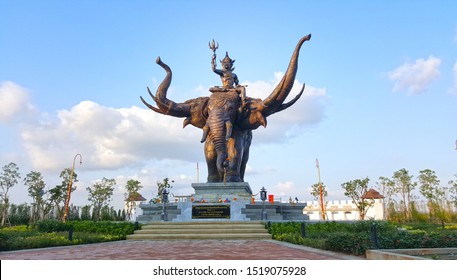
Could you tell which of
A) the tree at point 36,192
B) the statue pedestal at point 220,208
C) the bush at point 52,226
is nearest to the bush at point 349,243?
the statue pedestal at point 220,208

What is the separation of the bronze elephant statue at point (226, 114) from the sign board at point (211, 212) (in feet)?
12.6

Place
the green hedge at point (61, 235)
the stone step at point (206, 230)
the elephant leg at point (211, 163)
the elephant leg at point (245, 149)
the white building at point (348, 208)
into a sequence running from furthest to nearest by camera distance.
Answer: the white building at point (348, 208) < the elephant leg at point (245, 149) < the elephant leg at point (211, 163) < the stone step at point (206, 230) < the green hedge at point (61, 235)

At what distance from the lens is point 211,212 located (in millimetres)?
20062

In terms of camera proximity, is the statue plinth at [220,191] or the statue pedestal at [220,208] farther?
the statue plinth at [220,191]

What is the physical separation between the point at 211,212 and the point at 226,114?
285 inches

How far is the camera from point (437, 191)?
45.9 metres

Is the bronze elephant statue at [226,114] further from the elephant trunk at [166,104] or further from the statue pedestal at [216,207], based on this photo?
the statue pedestal at [216,207]

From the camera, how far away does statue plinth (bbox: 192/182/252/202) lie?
22989mm

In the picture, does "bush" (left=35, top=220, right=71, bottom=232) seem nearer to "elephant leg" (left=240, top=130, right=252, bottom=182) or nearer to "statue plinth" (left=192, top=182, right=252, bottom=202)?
"statue plinth" (left=192, top=182, right=252, bottom=202)

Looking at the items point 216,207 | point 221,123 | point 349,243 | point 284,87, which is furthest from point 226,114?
point 349,243

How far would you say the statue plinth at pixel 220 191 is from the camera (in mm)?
22989

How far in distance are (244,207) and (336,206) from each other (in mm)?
35691

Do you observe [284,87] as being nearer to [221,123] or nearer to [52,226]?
[221,123]
